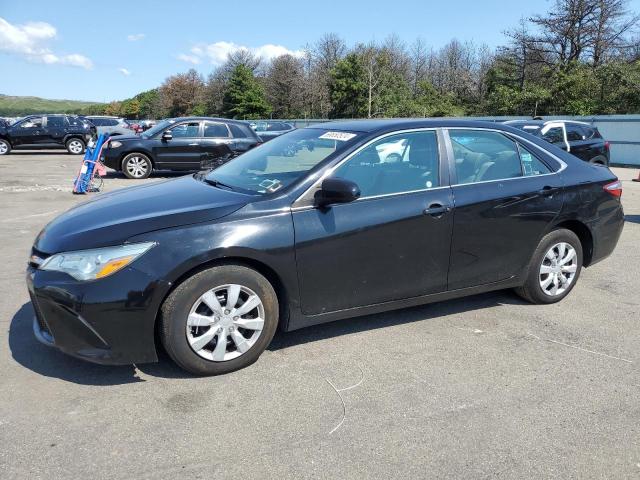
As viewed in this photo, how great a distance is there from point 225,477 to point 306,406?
72 cm

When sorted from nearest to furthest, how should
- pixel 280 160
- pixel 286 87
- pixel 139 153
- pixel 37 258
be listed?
pixel 37 258 → pixel 280 160 → pixel 139 153 → pixel 286 87

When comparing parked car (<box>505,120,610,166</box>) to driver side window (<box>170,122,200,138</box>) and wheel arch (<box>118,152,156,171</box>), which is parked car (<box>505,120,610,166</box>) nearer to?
driver side window (<box>170,122,200,138</box>)

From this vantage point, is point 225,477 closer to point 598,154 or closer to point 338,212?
point 338,212

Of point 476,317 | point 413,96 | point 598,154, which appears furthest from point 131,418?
point 413,96

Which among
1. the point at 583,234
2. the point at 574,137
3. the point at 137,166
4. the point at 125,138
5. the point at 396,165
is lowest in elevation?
the point at 583,234

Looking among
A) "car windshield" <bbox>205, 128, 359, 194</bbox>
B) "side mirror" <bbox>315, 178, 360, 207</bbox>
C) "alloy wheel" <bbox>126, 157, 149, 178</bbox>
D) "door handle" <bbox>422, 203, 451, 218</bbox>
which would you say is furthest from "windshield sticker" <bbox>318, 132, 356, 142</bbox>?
"alloy wheel" <bbox>126, 157, 149, 178</bbox>

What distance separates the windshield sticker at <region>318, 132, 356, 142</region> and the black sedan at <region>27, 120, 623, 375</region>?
0.16 feet

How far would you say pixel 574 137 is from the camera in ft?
44.6

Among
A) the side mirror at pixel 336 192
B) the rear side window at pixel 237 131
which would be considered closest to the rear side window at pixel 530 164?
the side mirror at pixel 336 192

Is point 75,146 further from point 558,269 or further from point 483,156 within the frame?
point 558,269

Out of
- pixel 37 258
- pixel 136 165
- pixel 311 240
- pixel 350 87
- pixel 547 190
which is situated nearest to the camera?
pixel 37 258

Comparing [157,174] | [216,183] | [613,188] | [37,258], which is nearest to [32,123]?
[157,174]

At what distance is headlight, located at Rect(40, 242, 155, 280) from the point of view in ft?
10.1

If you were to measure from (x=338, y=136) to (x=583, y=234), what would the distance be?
8.31 feet
